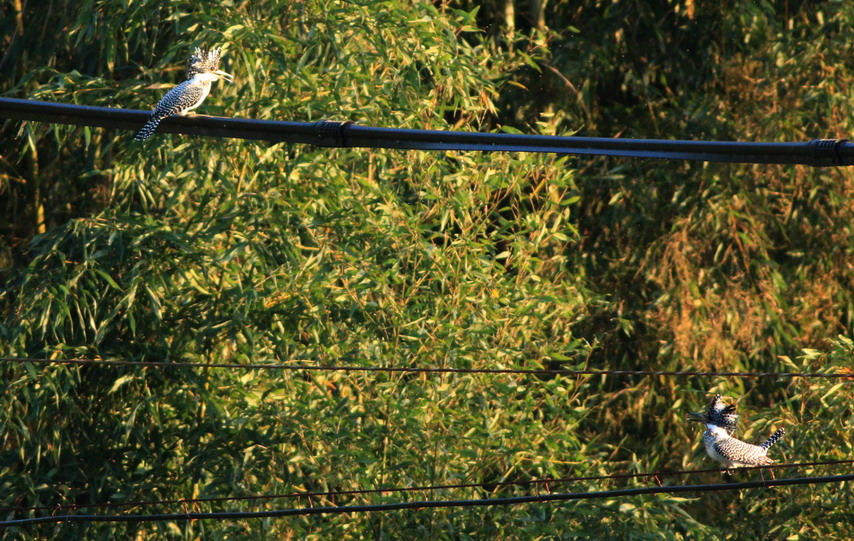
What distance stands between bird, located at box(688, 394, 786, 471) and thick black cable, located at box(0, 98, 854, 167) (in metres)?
3.35

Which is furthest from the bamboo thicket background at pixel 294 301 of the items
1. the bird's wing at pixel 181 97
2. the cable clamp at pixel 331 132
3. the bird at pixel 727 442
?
the cable clamp at pixel 331 132

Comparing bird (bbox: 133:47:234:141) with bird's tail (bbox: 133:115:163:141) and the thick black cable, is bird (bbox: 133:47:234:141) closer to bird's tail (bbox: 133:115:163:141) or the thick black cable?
bird's tail (bbox: 133:115:163:141)

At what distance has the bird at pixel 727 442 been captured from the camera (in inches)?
243

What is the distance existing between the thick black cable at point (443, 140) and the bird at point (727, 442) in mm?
3350

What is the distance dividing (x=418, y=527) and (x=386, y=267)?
1239 millimetres

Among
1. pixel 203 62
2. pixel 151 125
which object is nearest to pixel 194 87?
pixel 203 62

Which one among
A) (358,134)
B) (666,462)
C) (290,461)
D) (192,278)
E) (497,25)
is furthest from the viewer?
(497,25)

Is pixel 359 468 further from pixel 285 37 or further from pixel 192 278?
pixel 285 37

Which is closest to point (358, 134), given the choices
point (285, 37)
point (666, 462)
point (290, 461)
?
point (290, 461)

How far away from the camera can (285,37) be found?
6.88 metres

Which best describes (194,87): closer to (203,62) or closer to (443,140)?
(203,62)

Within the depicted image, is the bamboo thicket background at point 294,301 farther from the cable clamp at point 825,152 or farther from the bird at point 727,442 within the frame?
the cable clamp at point 825,152

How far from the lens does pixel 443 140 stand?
3.11 metres

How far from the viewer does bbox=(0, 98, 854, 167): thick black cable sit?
2844 mm
